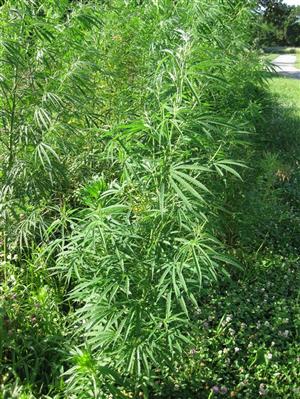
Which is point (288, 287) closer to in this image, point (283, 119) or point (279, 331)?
point (279, 331)

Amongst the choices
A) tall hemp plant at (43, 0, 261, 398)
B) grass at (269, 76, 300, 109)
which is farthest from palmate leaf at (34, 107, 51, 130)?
grass at (269, 76, 300, 109)

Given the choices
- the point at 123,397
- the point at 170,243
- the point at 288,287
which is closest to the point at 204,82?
the point at 170,243

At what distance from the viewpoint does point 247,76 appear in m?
3.97

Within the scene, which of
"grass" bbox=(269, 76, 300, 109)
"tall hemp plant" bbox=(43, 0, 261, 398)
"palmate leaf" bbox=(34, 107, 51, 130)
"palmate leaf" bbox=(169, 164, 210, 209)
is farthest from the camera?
"grass" bbox=(269, 76, 300, 109)

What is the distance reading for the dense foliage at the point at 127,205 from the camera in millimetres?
1965

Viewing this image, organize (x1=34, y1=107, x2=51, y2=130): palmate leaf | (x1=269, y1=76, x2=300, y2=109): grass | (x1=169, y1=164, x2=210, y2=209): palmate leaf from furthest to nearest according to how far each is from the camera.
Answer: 1. (x1=269, y1=76, x2=300, y2=109): grass
2. (x1=34, y1=107, x2=51, y2=130): palmate leaf
3. (x1=169, y1=164, x2=210, y2=209): palmate leaf

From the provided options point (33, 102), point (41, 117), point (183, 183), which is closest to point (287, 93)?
point (33, 102)

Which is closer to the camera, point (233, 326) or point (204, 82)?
point (204, 82)

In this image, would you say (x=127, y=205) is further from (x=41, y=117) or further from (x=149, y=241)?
(x=41, y=117)

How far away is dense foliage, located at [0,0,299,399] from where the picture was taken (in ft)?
6.45

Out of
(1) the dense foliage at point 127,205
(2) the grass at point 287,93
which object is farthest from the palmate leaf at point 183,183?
(2) the grass at point 287,93

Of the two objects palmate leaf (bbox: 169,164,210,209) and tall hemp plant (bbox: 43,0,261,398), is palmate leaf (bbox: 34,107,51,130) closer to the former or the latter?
tall hemp plant (bbox: 43,0,261,398)

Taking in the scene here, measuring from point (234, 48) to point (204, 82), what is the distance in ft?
5.60

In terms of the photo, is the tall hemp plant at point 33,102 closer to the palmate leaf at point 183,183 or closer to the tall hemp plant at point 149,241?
the tall hemp plant at point 149,241
